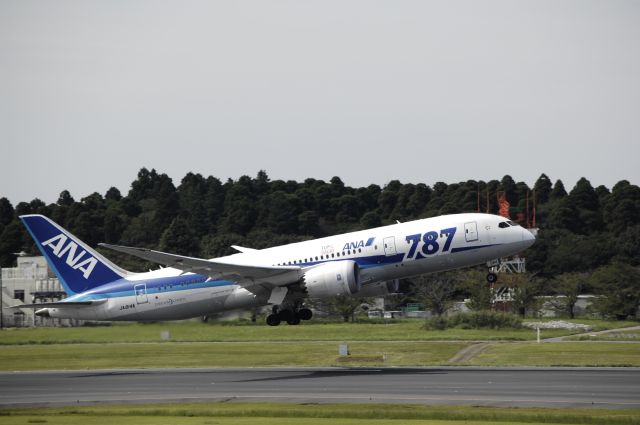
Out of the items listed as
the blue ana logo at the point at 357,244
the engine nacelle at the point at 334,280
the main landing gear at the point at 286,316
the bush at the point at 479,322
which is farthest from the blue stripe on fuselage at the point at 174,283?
the bush at the point at 479,322

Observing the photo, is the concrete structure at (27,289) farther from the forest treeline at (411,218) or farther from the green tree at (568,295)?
the green tree at (568,295)

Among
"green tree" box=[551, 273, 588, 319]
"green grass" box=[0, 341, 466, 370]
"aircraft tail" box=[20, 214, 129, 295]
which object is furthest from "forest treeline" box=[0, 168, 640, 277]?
"aircraft tail" box=[20, 214, 129, 295]

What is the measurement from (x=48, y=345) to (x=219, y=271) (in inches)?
1134

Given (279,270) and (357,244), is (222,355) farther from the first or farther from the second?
(357,244)

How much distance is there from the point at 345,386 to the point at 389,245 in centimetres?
881

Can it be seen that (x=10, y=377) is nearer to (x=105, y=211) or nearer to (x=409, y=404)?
(x=409, y=404)

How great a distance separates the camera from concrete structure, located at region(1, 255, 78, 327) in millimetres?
99875

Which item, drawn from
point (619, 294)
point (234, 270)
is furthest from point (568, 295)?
point (234, 270)

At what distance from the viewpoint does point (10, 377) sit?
221 feet

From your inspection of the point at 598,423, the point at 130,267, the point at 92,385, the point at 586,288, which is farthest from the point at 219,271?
the point at 586,288

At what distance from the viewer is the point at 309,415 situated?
45.3 metres

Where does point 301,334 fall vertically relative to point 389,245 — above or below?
below

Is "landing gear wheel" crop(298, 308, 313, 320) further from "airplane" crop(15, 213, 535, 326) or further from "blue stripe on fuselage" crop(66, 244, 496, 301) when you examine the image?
"blue stripe on fuselage" crop(66, 244, 496, 301)

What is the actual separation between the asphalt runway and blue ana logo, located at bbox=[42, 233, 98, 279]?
698cm
